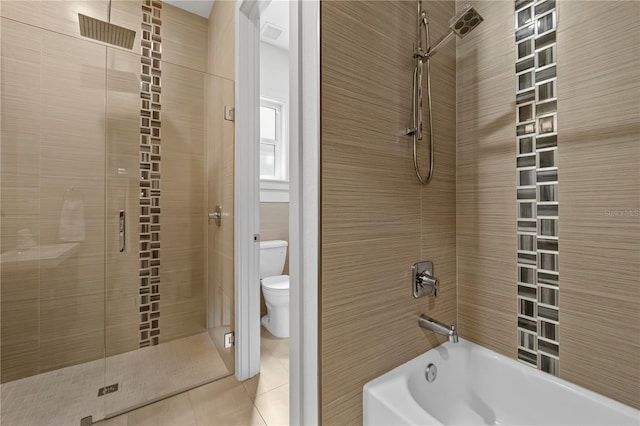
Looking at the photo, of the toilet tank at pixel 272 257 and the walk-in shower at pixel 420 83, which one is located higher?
the walk-in shower at pixel 420 83

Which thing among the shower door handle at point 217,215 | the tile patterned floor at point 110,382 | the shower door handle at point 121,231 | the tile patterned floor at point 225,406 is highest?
the shower door handle at point 217,215

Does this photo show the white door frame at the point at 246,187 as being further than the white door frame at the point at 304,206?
Yes

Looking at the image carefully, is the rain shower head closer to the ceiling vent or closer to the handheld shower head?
the ceiling vent

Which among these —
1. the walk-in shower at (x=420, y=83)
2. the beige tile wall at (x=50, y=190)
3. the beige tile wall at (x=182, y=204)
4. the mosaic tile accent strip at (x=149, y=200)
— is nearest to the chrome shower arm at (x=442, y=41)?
the walk-in shower at (x=420, y=83)

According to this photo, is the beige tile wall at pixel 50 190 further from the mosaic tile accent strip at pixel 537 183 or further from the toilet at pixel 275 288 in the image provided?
the mosaic tile accent strip at pixel 537 183

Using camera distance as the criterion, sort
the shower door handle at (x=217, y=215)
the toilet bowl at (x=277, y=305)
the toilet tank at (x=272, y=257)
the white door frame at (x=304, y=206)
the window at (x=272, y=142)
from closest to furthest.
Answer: the white door frame at (x=304, y=206) < the shower door handle at (x=217, y=215) < the toilet bowl at (x=277, y=305) < the toilet tank at (x=272, y=257) < the window at (x=272, y=142)

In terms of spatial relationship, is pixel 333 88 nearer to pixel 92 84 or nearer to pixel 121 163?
pixel 121 163

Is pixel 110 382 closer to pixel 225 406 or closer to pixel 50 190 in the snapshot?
pixel 225 406

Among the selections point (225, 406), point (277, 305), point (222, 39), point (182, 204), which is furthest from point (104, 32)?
point (225, 406)

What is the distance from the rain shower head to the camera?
162cm

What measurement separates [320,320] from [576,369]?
956 mm

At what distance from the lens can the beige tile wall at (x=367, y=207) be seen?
84cm

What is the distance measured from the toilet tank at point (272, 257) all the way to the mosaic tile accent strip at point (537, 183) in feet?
5.82

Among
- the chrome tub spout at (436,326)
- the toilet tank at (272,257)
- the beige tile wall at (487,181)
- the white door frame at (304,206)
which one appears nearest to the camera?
the white door frame at (304,206)
